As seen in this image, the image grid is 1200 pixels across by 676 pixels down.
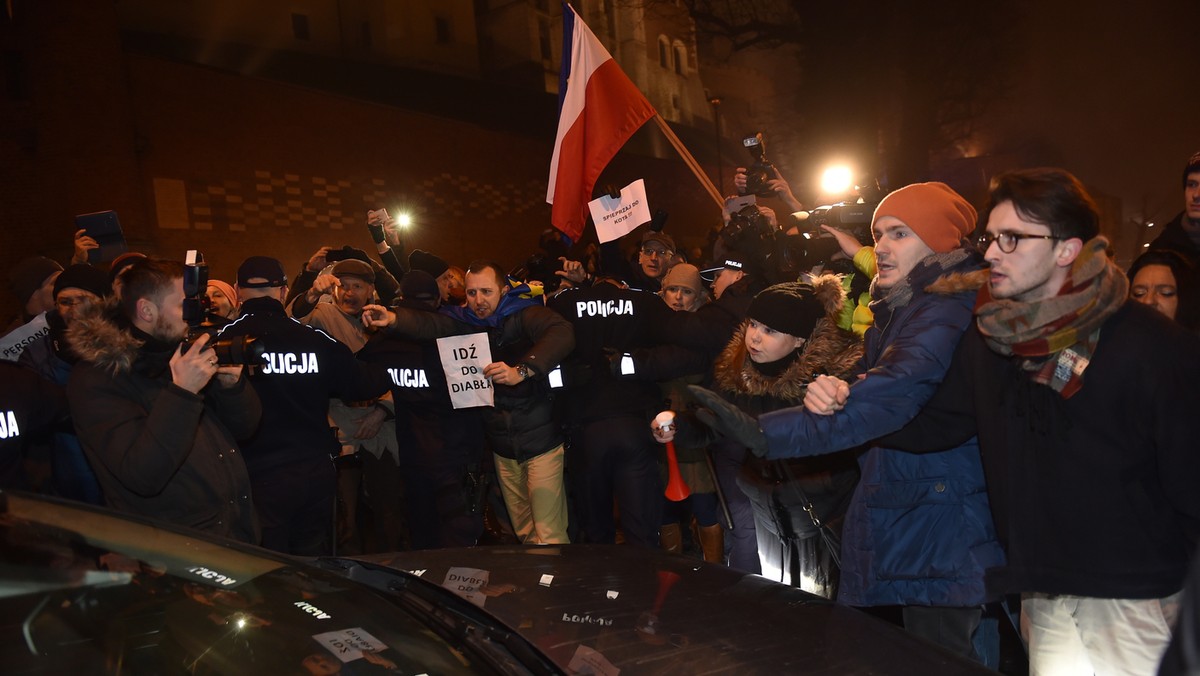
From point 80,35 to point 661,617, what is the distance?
53.4ft

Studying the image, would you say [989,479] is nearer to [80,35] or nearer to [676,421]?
[676,421]

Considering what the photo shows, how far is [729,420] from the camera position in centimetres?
266

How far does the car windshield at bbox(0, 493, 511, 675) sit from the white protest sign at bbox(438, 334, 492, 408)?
3105 millimetres

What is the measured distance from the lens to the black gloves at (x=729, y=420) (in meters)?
2.64

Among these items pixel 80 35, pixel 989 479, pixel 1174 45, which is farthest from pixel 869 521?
pixel 1174 45

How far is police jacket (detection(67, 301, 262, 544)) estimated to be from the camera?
10.7 feet

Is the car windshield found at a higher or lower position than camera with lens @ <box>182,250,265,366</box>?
lower

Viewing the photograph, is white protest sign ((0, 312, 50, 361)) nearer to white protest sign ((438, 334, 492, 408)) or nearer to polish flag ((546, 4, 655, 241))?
white protest sign ((438, 334, 492, 408))

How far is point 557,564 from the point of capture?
9.09 feet

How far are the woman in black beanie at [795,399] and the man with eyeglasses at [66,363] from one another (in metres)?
3.12

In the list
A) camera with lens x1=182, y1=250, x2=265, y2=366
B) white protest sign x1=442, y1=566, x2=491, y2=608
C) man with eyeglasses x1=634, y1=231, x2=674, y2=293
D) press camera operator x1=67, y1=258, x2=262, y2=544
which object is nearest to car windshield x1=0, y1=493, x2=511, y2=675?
white protest sign x1=442, y1=566, x2=491, y2=608

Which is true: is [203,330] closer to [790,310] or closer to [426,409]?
[426,409]

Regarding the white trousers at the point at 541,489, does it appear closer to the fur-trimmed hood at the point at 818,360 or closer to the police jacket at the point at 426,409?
the police jacket at the point at 426,409

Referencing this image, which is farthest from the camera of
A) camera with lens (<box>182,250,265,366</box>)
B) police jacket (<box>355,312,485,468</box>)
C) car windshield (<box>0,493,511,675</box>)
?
police jacket (<box>355,312,485,468</box>)
